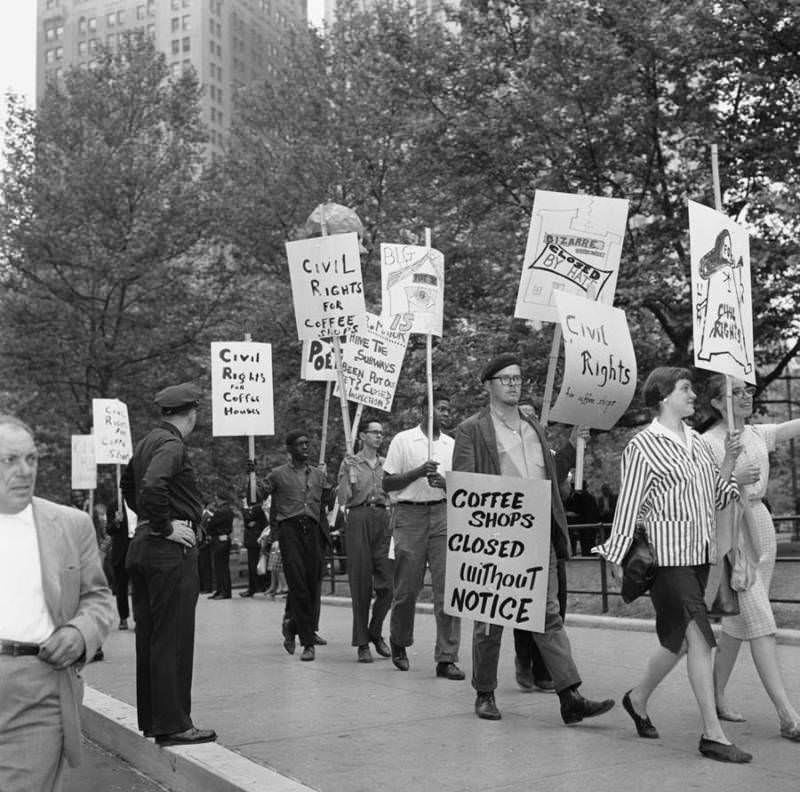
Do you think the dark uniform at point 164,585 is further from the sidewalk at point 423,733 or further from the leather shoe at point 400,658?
the leather shoe at point 400,658

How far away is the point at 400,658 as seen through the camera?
31.1 ft

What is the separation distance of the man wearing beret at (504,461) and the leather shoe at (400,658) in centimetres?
226

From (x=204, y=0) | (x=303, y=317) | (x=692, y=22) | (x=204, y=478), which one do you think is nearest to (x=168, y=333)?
(x=204, y=478)

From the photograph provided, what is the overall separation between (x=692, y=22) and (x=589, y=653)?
13.0 m

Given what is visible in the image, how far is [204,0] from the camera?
10775cm

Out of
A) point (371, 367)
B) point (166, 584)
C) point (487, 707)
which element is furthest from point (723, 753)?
point (371, 367)

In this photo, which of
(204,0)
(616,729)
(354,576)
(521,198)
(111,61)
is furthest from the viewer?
(204,0)

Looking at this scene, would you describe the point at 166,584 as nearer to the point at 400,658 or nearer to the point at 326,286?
the point at 400,658

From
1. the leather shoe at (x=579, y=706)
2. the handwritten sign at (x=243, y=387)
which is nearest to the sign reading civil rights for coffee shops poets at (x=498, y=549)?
the leather shoe at (x=579, y=706)

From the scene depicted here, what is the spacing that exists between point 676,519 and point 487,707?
5.89 ft

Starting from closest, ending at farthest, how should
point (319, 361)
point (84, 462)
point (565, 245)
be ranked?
point (565, 245) < point (319, 361) < point (84, 462)

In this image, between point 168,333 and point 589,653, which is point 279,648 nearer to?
point 589,653

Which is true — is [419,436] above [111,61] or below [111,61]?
below

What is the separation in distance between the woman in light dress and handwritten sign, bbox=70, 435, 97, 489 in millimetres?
16186
